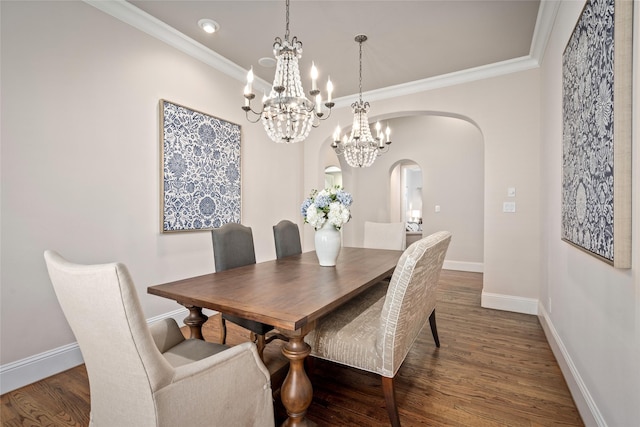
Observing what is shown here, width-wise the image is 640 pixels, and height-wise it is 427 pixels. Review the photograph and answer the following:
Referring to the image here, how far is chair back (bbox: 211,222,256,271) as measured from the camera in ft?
6.89

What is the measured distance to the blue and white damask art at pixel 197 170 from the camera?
2752 millimetres

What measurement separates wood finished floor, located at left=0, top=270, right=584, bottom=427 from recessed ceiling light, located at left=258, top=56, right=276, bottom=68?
2.84 m

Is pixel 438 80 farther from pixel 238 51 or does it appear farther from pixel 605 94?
pixel 605 94

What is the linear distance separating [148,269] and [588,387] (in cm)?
313

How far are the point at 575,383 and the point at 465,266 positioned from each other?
3975 millimetres

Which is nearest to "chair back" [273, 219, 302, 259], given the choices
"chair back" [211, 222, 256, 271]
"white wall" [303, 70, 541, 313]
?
"chair back" [211, 222, 256, 271]

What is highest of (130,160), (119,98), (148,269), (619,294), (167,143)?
(119,98)

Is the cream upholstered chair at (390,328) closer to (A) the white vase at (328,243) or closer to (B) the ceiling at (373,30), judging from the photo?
(A) the white vase at (328,243)

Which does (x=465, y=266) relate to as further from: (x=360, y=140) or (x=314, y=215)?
(x=314, y=215)

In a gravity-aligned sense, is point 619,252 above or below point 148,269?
above

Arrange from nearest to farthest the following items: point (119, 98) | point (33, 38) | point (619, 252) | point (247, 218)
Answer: point (619, 252) → point (33, 38) → point (119, 98) → point (247, 218)

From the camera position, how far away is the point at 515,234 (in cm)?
325

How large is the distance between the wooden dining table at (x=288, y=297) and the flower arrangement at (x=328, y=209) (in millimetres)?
334

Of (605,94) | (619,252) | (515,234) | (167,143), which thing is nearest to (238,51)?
(167,143)
